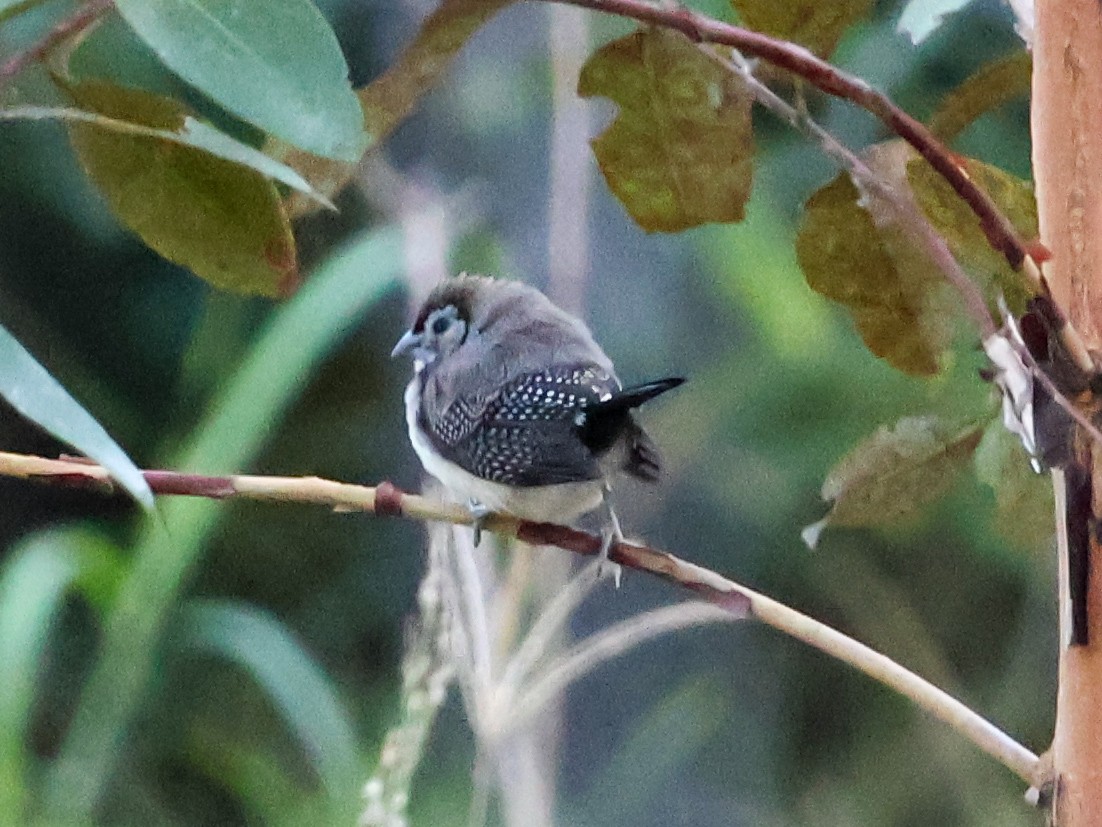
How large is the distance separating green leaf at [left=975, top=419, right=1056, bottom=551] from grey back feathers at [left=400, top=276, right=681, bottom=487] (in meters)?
0.15

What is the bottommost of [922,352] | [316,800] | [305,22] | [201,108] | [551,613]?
[316,800]

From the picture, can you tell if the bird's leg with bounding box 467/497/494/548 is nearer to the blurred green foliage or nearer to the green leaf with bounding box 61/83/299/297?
the green leaf with bounding box 61/83/299/297

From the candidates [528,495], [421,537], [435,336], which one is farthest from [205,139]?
[421,537]

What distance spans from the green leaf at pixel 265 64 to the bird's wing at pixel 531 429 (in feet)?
1.21

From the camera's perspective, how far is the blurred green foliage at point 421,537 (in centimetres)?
107

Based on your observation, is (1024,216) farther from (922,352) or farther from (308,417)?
(308,417)

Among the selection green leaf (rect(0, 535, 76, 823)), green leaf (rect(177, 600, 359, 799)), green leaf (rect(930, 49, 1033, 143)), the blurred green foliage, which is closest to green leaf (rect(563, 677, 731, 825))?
the blurred green foliage

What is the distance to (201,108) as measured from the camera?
3.55 feet

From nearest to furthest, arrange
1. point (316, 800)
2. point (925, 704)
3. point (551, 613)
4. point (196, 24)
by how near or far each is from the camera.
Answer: point (196, 24) < point (925, 704) < point (551, 613) < point (316, 800)

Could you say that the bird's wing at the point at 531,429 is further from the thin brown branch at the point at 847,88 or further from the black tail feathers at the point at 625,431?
the thin brown branch at the point at 847,88

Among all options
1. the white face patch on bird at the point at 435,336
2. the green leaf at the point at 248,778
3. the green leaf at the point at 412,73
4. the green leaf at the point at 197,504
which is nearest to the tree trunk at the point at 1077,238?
the green leaf at the point at 412,73

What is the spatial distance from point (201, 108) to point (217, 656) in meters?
0.49

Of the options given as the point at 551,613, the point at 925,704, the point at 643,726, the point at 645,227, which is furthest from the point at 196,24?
the point at 643,726

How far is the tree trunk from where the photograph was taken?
→ 40 centimetres
